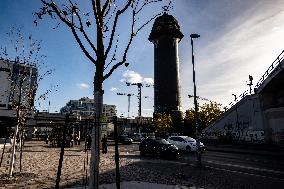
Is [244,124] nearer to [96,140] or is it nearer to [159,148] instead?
[159,148]

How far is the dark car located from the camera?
2320 centimetres

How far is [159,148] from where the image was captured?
23828 mm

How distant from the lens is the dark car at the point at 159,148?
23.2 meters

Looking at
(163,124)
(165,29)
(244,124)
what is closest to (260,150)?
(244,124)

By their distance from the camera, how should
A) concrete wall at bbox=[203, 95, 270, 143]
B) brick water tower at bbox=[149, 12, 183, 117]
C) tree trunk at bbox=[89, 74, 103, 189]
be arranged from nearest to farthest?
tree trunk at bbox=[89, 74, 103, 189] → concrete wall at bbox=[203, 95, 270, 143] → brick water tower at bbox=[149, 12, 183, 117]

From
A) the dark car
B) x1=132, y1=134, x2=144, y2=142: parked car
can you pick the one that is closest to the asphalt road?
the dark car

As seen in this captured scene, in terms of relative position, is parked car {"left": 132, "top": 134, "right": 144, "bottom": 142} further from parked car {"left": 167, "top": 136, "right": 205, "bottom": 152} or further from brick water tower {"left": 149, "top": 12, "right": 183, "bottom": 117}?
brick water tower {"left": 149, "top": 12, "right": 183, "bottom": 117}

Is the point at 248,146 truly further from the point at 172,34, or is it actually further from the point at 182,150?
the point at 172,34

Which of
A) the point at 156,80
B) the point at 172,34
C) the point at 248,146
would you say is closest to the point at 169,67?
the point at 156,80

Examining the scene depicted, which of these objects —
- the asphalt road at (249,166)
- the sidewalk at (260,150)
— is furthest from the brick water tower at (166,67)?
the asphalt road at (249,166)

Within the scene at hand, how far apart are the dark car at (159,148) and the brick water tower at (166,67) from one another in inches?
2871

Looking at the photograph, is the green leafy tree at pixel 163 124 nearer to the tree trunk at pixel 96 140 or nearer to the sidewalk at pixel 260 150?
the sidewalk at pixel 260 150

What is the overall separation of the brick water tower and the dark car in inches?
2871

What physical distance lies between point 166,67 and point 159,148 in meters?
81.0
